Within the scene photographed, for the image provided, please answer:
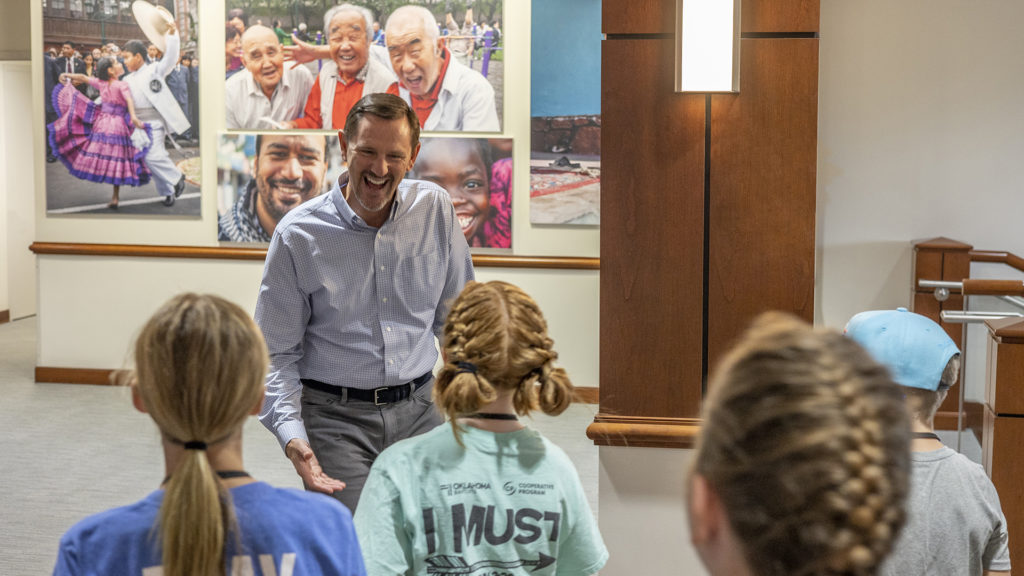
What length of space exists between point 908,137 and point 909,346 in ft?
15.5

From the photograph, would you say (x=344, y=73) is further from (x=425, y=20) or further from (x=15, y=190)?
(x=15, y=190)

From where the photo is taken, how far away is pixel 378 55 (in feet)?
22.5

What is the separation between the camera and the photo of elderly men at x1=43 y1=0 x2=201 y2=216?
711 centimetres

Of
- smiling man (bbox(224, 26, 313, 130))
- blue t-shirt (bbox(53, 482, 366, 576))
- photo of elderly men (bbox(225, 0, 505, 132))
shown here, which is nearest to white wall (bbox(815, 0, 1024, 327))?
photo of elderly men (bbox(225, 0, 505, 132))

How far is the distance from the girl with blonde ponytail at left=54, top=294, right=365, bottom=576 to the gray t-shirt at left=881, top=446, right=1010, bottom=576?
1.01 meters

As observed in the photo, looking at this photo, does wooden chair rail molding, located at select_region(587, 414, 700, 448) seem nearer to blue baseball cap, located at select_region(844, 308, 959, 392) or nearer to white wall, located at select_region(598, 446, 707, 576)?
white wall, located at select_region(598, 446, 707, 576)

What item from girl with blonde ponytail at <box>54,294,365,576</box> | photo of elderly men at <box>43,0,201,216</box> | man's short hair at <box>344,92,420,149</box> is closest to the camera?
girl with blonde ponytail at <box>54,294,365,576</box>

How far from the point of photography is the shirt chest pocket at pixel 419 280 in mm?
2705

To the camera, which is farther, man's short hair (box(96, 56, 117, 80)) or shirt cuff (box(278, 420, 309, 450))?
man's short hair (box(96, 56, 117, 80))

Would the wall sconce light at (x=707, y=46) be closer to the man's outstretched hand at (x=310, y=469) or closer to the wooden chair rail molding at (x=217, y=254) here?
the man's outstretched hand at (x=310, y=469)

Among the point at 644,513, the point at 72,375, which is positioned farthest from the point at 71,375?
the point at 644,513

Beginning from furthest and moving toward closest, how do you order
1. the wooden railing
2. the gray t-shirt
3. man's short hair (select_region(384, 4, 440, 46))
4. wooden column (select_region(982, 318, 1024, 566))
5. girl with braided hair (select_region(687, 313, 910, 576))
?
1. man's short hair (select_region(384, 4, 440, 46))
2. the wooden railing
3. wooden column (select_region(982, 318, 1024, 566))
4. the gray t-shirt
5. girl with braided hair (select_region(687, 313, 910, 576))

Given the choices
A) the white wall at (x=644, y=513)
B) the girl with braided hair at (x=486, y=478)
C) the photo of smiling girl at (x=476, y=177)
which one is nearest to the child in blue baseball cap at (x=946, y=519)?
the girl with braided hair at (x=486, y=478)

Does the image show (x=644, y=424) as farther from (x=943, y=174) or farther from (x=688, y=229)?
(x=943, y=174)
